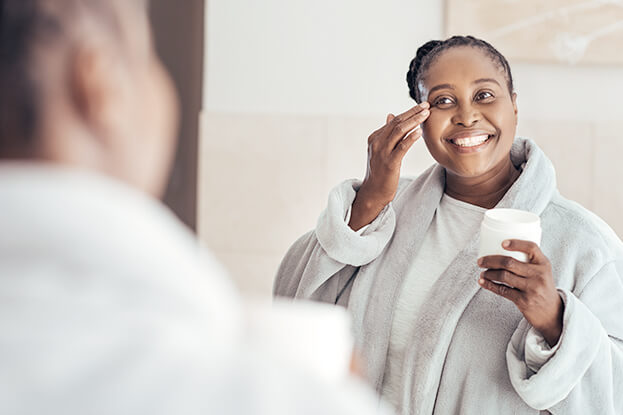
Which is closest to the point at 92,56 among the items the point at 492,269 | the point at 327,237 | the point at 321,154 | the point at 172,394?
the point at 172,394

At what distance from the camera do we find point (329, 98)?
181cm

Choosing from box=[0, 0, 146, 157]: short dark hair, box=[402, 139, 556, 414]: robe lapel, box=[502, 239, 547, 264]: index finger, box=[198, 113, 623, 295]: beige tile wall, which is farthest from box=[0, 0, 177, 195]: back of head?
box=[198, 113, 623, 295]: beige tile wall

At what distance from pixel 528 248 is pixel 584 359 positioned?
0.16m

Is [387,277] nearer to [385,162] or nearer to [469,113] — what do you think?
[385,162]

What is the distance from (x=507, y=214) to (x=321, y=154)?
3.29 ft

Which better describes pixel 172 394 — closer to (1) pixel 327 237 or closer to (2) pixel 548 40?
(1) pixel 327 237

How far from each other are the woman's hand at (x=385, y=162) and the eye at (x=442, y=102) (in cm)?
3

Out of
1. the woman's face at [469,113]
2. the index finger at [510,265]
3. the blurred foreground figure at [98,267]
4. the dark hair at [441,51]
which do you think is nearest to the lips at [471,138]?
the woman's face at [469,113]

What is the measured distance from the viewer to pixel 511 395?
2.92 feet

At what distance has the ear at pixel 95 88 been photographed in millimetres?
298

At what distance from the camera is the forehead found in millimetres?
1021

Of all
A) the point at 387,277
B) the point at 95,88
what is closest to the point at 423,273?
the point at 387,277

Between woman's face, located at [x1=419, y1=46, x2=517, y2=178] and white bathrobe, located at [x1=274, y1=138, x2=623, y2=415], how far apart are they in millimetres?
62

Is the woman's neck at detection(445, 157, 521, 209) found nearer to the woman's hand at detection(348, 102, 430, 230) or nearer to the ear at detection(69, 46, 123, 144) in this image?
the woman's hand at detection(348, 102, 430, 230)
